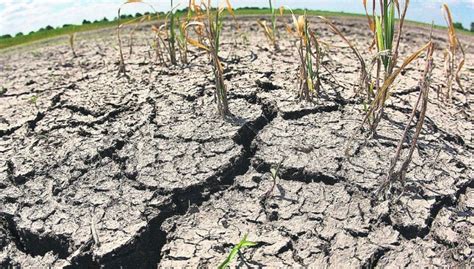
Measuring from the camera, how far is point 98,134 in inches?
96.0

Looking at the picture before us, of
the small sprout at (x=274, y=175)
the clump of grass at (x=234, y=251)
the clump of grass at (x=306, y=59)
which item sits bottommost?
the clump of grass at (x=234, y=251)

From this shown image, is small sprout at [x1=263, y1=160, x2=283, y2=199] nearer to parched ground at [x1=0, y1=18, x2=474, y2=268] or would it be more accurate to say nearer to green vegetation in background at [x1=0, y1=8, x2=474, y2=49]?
parched ground at [x1=0, y1=18, x2=474, y2=268]

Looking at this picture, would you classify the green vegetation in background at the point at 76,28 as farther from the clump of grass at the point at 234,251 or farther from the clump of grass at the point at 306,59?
the clump of grass at the point at 234,251

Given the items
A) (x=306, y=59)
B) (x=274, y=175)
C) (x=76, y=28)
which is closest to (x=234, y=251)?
(x=274, y=175)

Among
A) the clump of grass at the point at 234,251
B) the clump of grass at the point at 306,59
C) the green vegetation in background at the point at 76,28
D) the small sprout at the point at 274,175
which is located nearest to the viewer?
the clump of grass at the point at 234,251

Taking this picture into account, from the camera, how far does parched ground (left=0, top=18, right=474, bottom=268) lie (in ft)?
5.54

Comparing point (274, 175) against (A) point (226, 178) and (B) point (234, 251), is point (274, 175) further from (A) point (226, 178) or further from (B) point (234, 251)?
(B) point (234, 251)

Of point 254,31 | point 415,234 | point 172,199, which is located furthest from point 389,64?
point 254,31

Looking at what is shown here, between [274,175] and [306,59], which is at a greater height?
[306,59]

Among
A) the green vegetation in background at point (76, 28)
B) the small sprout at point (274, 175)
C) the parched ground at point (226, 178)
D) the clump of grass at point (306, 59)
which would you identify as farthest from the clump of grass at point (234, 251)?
the green vegetation in background at point (76, 28)

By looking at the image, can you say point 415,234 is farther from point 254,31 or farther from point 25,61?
point 25,61

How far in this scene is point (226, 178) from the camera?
2004 millimetres

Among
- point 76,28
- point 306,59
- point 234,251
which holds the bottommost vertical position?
point 234,251

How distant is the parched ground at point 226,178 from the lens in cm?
169
